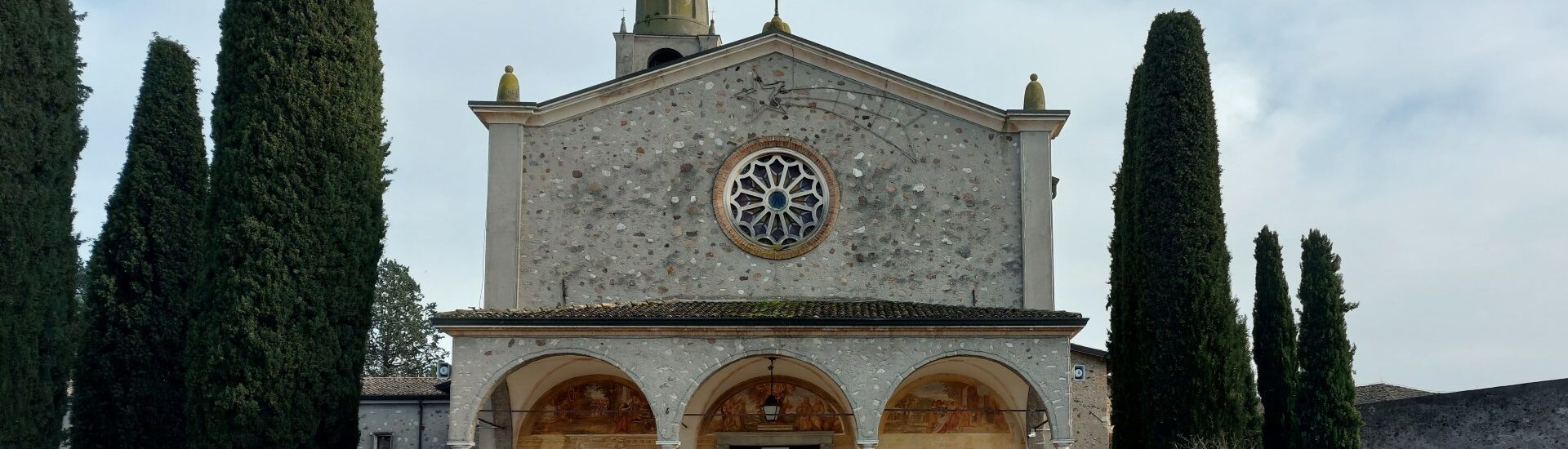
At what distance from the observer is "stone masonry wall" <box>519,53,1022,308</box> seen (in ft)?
53.5

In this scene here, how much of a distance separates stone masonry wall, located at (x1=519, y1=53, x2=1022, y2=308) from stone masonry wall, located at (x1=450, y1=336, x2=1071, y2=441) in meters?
1.74

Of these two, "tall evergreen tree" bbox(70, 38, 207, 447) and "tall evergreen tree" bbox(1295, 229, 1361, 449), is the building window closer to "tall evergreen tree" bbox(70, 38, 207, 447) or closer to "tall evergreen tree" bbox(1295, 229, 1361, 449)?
"tall evergreen tree" bbox(70, 38, 207, 447)

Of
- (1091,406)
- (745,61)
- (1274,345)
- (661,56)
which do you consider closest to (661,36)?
(661,56)

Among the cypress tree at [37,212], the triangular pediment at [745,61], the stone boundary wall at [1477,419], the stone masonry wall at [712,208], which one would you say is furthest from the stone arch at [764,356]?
the stone boundary wall at [1477,419]

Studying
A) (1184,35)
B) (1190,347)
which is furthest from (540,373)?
(1184,35)

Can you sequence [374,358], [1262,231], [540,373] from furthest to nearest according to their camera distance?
[374,358], [1262,231], [540,373]

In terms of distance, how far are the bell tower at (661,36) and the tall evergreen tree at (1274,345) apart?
36.4 ft

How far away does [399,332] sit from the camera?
1516 inches

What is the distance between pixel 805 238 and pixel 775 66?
2.21 metres

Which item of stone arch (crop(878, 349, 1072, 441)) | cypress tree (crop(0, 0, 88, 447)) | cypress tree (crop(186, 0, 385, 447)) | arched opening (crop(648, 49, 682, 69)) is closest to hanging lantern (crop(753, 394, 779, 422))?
stone arch (crop(878, 349, 1072, 441))

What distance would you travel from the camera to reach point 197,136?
58.4ft

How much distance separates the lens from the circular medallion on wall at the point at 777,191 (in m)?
16.6

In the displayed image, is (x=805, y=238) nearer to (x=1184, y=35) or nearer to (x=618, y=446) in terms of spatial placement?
(x=618, y=446)

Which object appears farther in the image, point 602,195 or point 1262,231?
point 1262,231
